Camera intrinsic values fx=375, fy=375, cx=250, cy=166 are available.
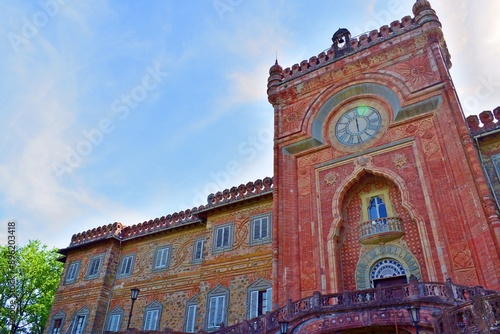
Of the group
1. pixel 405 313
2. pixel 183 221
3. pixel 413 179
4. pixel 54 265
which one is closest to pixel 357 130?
pixel 413 179

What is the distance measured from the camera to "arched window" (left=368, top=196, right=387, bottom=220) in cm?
1526

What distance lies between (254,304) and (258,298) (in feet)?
1.05

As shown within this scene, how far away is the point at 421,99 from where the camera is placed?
15531mm

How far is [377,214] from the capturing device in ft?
50.3

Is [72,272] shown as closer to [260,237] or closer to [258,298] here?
[260,237]

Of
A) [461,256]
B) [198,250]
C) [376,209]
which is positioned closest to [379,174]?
[376,209]

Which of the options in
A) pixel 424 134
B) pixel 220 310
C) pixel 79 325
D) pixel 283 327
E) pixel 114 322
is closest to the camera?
pixel 283 327

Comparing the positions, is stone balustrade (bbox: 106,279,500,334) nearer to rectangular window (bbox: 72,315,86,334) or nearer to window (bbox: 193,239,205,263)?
window (bbox: 193,239,205,263)

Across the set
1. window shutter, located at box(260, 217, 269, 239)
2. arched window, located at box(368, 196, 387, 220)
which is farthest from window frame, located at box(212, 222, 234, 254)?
arched window, located at box(368, 196, 387, 220)

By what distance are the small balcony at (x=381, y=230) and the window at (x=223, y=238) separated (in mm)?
7553

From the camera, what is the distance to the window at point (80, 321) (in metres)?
22.6

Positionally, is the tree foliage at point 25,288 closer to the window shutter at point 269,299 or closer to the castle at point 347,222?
A: the castle at point 347,222

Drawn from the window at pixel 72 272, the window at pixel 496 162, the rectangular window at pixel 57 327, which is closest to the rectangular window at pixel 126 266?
the window at pixel 72 272

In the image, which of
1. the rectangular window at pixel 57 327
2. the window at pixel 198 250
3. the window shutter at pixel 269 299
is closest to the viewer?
the window shutter at pixel 269 299
